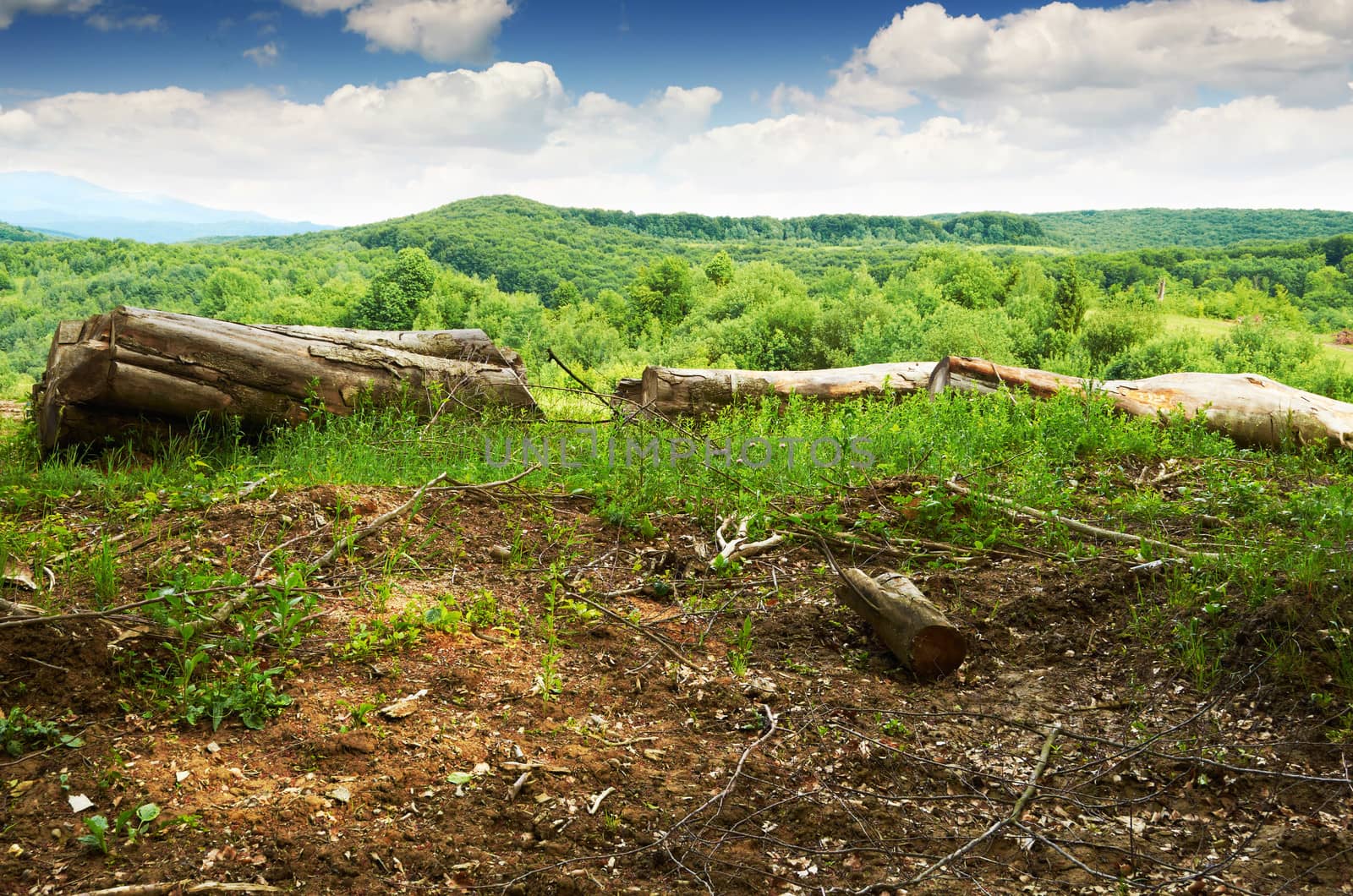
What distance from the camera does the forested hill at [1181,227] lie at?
4644cm

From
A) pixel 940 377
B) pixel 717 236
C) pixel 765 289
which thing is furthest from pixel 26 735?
pixel 717 236

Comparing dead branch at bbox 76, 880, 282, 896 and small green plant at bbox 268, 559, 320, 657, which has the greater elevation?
small green plant at bbox 268, 559, 320, 657

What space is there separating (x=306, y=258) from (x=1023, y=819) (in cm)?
6191

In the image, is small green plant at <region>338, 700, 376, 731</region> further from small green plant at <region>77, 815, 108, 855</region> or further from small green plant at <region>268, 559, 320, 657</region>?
small green plant at <region>77, 815, 108, 855</region>

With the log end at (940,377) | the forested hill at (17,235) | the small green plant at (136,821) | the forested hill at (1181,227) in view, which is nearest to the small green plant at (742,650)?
the small green plant at (136,821)

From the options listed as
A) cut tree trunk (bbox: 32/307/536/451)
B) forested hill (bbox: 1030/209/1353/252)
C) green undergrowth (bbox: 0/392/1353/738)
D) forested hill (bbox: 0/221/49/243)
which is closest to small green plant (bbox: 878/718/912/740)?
green undergrowth (bbox: 0/392/1353/738)

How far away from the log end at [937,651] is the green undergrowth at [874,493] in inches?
34.2

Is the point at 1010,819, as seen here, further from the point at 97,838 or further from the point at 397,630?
the point at 97,838

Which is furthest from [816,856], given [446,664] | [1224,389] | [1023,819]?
[1224,389]

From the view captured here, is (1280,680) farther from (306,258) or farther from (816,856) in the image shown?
(306,258)

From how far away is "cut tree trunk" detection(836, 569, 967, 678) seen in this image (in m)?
3.44

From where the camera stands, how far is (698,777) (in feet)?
8.83

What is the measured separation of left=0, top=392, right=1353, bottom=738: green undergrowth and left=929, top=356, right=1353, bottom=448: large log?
26cm

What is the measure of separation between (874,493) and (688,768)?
3.02 metres
